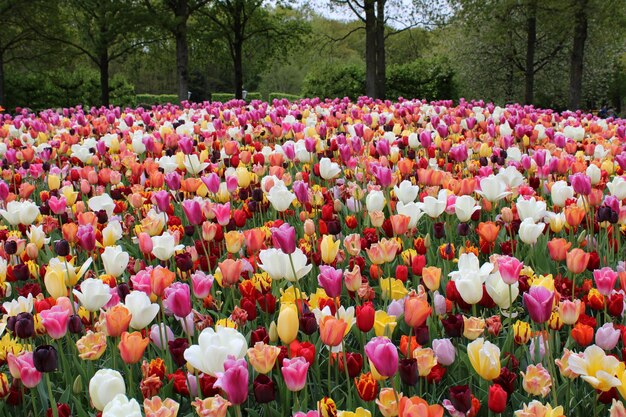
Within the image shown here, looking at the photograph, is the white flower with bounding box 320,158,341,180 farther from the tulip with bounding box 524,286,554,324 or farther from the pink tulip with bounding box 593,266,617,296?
the tulip with bounding box 524,286,554,324

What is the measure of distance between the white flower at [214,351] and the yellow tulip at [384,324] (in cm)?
52

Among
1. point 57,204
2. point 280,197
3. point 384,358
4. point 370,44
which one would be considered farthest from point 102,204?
point 370,44

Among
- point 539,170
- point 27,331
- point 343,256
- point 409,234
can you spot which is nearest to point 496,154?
point 539,170

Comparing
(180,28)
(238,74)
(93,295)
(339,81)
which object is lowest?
(93,295)

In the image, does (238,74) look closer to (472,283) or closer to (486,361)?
(472,283)

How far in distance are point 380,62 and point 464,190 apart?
61.7 ft

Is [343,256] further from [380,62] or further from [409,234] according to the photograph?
[380,62]

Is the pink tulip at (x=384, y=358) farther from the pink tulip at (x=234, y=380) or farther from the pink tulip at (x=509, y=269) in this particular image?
the pink tulip at (x=509, y=269)

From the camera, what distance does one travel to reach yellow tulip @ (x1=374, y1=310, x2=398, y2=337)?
2.08 m

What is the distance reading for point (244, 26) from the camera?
88.0ft

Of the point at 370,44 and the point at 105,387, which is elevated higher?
the point at 370,44

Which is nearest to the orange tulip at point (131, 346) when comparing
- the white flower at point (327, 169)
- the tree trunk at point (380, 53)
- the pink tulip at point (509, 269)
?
the pink tulip at point (509, 269)

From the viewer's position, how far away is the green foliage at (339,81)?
93.5 ft

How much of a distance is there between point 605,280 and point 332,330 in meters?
1.03
